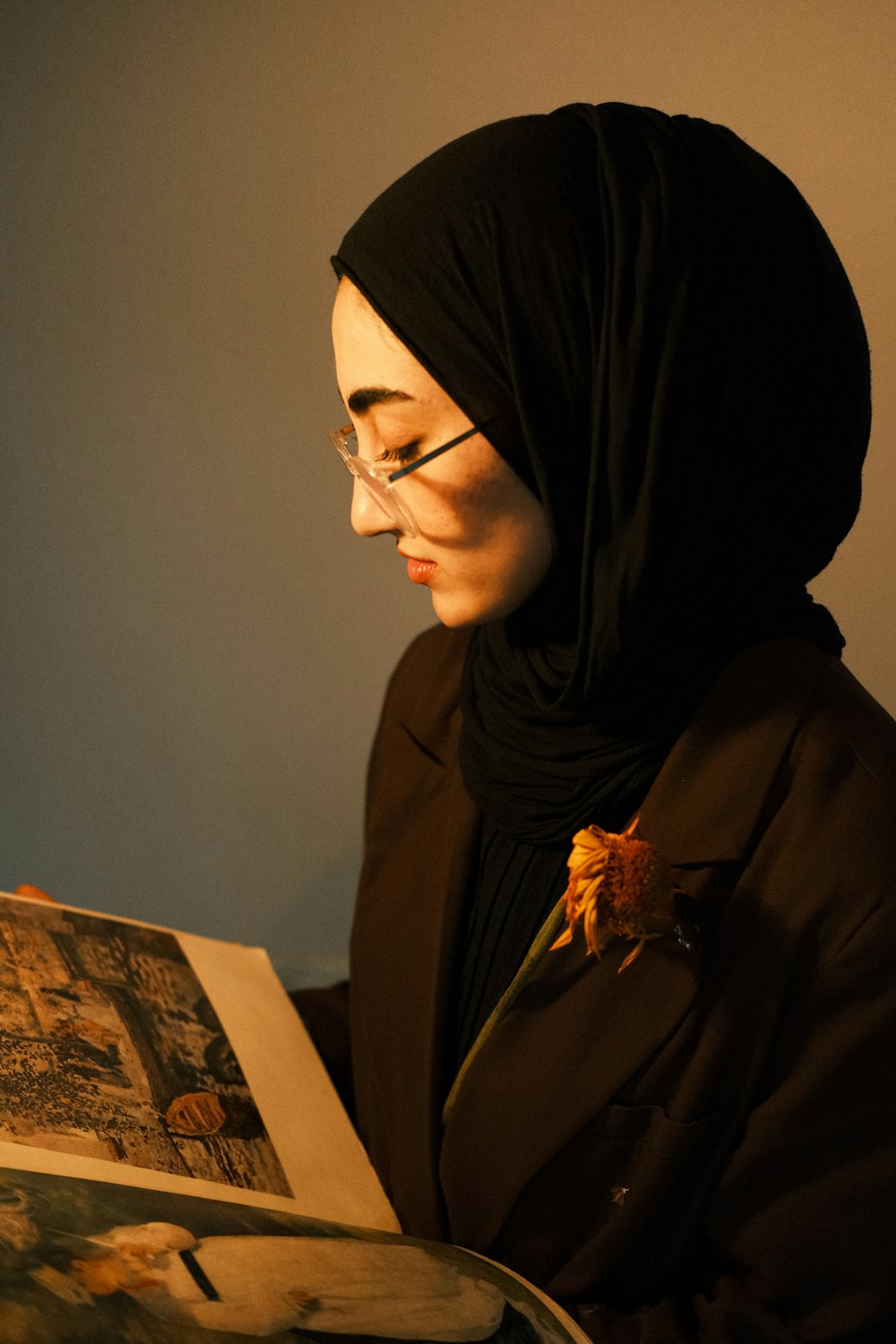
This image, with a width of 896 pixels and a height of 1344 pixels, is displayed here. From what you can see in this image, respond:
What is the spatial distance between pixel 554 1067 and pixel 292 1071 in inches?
9.1

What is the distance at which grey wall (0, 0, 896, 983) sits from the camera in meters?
1.25

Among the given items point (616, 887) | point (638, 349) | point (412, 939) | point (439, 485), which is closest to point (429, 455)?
point (439, 485)

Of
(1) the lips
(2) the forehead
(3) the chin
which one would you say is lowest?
(3) the chin

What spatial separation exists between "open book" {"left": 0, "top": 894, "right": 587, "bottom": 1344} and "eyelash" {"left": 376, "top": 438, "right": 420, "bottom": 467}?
440mm

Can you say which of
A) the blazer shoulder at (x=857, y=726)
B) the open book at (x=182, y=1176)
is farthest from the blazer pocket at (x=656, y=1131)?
the blazer shoulder at (x=857, y=726)

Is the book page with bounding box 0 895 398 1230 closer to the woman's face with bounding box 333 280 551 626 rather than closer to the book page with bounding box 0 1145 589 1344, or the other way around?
the book page with bounding box 0 1145 589 1344

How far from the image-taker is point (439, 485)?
79 cm

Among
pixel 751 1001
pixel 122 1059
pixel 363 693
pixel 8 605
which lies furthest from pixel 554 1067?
pixel 8 605

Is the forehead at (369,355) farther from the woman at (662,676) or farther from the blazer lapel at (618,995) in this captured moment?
the blazer lapel at (618,995)

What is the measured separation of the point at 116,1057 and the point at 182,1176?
4.6 inches

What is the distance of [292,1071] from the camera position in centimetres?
94

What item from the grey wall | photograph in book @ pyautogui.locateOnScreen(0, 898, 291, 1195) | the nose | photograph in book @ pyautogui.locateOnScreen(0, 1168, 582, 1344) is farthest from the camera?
the grey wall

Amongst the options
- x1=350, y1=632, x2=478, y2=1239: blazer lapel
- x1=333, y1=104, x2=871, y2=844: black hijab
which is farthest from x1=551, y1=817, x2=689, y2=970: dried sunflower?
x1=350, y1=632, x2=478, y2=1239: blazer lapel

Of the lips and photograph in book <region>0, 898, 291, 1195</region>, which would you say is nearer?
→ photograph in book <region>0, 898, 291, 1195</region>
